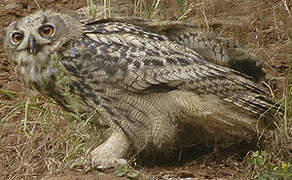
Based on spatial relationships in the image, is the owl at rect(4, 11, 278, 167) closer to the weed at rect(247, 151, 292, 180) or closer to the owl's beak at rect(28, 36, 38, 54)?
the owl's beak at rect(28, 36, 38, 54)

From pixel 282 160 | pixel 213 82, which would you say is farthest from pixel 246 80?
pixel 282 160

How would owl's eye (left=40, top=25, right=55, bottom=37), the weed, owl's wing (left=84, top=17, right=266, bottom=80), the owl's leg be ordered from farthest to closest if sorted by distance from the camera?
owl's wing (left=84, top=17, right=266, bottom=80) < owl's eye (left=40, top=25, right=55, bottom=37) < the owl's leg < the weed

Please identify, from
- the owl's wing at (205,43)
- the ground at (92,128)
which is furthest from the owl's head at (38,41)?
the owl's wing at (205,43)

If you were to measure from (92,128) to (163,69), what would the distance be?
2.64 feet

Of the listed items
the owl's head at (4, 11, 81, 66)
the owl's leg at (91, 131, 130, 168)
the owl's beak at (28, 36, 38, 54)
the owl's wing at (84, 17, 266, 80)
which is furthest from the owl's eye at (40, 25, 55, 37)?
Answer: the owl's leg at (91, 131, 130, 168)

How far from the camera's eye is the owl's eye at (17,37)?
4281 mm

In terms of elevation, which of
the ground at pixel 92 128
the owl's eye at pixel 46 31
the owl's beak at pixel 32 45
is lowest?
the ground at pixel 92 128

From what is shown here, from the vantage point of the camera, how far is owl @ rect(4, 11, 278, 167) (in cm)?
419

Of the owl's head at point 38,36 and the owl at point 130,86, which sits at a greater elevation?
the owl's head at point 38,36

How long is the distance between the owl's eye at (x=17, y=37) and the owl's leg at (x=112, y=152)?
0.92 m

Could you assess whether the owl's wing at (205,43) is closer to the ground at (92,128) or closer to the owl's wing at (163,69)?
the owl's wing at (163,69)

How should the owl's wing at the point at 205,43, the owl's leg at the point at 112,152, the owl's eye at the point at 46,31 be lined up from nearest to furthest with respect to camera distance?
1. the owl's leg at the point at 112,152
2. the owl's eye at the point at 46,31
3. the owl's wing at the point at 205,43

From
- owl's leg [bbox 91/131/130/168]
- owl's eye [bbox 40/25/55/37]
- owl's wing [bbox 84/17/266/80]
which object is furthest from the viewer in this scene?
owl's wing [bbox 84/17/266/80]

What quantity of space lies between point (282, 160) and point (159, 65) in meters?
1.10
